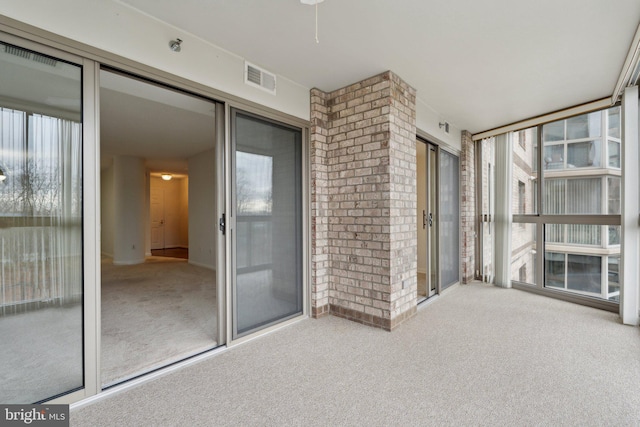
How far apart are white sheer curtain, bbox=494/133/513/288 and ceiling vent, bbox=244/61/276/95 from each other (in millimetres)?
3858

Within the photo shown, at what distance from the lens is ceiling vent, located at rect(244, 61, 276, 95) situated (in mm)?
2719

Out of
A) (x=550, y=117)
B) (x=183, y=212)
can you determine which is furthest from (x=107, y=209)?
(x=550, y=117)

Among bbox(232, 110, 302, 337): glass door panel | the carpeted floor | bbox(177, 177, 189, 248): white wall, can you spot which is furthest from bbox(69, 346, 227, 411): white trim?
bbox(177, 177, 189, 248): white wall

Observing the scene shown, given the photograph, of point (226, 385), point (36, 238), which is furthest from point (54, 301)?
point (226, 385)

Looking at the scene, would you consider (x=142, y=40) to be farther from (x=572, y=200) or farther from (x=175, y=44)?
(x=572, y=200)

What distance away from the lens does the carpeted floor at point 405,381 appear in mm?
1724

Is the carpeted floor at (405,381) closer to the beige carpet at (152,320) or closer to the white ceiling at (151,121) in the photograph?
the beige carpet at (152,320)

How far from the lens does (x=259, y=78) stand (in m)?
2.81

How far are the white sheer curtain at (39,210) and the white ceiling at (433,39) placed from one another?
1032 mm

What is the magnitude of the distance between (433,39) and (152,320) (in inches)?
152

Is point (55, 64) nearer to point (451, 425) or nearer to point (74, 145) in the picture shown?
point (74, 145)

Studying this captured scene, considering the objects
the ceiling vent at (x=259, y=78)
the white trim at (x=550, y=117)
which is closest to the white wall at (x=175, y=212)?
the ceiling vent at (x=259, y=78)

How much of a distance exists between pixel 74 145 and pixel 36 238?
589mm

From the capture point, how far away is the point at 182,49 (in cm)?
228
